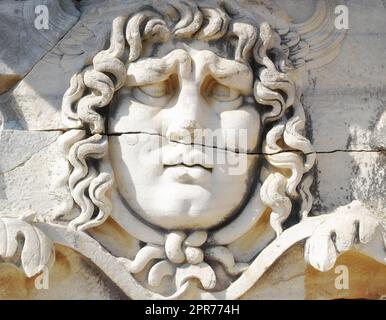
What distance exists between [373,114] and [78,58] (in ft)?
3.21

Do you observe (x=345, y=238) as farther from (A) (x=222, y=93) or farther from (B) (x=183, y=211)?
(A) (x=222, y=93)

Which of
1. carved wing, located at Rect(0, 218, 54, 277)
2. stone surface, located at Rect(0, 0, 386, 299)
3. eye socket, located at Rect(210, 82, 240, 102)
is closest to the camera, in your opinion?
carved wing, located at Rect(0, 218, 54, 277)

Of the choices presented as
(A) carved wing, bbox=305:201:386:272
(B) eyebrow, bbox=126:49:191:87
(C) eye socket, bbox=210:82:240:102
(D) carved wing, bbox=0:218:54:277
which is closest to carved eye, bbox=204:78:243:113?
(C) eye socket, bbox=210:82:240:102

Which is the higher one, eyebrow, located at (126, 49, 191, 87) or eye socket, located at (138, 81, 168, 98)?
eyebrow, located at (126, 49, 191, 87)

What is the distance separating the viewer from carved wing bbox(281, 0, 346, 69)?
468 centimetres

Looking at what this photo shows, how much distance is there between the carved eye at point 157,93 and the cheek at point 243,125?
7.4 inches

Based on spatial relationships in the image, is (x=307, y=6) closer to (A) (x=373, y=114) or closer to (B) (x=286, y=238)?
(A) (x=373, y=114)

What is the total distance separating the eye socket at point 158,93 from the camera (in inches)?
180

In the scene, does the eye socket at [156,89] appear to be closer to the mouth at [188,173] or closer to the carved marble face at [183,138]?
the carved marble face at [183,138]

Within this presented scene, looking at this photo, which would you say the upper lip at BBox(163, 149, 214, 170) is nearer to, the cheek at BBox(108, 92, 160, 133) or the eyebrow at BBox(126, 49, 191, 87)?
the cheek at BBox(108, 92, 160, 133)

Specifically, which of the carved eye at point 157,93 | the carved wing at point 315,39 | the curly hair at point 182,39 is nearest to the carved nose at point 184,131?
the carved eye at point 157,93

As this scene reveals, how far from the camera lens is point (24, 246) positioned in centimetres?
433

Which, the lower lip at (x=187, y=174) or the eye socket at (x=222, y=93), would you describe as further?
the eye socket at (x=222, y=93)

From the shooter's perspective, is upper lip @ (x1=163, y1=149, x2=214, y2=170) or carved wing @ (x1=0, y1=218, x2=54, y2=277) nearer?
carved wing @ (x1=0, y1=218, x2=54, y2=277)
